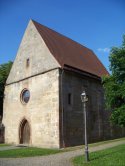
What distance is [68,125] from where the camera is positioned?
2009 cm

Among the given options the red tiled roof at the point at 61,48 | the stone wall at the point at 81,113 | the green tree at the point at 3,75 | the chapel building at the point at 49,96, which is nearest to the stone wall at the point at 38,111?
the chapel building at the point at 49,96

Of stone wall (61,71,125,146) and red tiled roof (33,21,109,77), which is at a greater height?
red tiled roof (33,21,109,77)

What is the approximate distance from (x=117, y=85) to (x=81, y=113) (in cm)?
603

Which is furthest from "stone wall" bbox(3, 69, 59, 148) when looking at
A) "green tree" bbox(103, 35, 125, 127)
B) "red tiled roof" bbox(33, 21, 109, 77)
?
"green tree" bbox(103, 35, 125, 127)

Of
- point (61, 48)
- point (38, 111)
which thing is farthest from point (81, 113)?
point (61, 48)

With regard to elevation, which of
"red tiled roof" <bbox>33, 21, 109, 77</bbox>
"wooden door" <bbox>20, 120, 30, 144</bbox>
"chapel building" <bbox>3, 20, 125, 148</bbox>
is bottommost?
"wooden door" <bbox>20, 120, 30, 144</bbox>

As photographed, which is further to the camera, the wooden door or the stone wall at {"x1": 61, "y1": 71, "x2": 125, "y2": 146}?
the wooden door

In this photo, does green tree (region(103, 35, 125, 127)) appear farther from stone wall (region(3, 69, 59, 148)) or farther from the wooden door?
the wooden door

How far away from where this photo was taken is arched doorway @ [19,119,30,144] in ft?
73.8

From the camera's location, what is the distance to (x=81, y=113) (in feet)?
72.0

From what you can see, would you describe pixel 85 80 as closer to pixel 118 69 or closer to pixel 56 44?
pixel 56 44

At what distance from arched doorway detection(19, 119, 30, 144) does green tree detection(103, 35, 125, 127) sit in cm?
853

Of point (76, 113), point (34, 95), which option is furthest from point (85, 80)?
point (34, 95)

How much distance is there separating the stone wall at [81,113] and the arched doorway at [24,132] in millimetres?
4388
